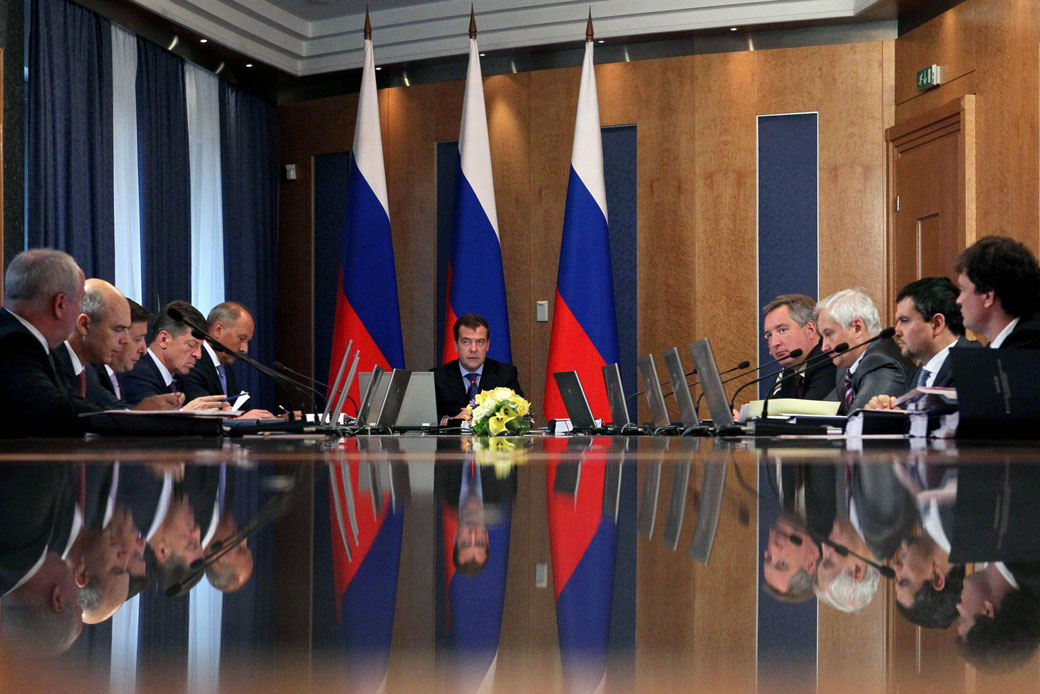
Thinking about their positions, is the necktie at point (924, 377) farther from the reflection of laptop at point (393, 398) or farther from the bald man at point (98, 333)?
the bald man at point (98, 333)

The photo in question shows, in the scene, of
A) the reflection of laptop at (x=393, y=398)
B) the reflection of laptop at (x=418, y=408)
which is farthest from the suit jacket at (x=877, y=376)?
the reflection of laptop at (x=418, y=408)

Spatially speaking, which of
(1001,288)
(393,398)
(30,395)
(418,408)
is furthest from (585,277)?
(30,395)

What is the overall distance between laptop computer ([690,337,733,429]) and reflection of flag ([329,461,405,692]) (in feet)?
8.74

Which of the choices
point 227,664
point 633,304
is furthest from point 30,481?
point 633,304

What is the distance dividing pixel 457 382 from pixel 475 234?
1247mm

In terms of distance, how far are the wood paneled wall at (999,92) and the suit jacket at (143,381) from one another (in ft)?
14.6

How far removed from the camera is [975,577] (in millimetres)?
328

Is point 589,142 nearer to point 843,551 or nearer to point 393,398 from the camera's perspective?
point 393,398

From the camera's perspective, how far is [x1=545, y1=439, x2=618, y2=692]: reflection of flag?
0.76ft

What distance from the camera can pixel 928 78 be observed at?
6289mm

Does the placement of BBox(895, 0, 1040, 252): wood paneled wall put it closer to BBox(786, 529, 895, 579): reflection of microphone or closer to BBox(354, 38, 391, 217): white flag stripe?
BBox(354, 38, 391, 217): white flag stripe

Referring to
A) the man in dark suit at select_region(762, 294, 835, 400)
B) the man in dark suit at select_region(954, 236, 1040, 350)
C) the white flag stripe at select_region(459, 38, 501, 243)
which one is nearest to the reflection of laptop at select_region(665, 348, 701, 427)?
the man in dark suit at select_region(762, 294, 835, 400)

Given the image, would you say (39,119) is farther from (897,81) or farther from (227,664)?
(227,664)

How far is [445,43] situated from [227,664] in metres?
7.56
